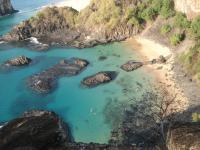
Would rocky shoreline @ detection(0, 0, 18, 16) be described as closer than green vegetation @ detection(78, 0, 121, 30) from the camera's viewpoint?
No

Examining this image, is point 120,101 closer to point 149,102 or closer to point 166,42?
point 149,102

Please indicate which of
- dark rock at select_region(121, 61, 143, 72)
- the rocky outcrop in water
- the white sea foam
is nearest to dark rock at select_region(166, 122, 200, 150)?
the rocky outcrop in water

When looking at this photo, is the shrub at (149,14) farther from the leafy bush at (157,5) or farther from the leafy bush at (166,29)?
the leafy bush at (166,29)

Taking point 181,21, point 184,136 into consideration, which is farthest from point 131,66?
point 184,136

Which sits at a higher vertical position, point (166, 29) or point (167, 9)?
point (167, 9)

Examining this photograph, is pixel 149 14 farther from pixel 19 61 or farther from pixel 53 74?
pixel 19 61

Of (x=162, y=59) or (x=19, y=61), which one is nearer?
(x=162, y=59)

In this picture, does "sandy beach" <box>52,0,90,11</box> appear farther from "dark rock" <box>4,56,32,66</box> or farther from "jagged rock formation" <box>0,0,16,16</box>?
"dark rock" <box>4,56,32,66</box>
